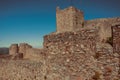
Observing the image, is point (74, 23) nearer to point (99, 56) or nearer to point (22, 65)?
point (22, 65)

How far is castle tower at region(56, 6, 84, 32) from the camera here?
73.8 feet

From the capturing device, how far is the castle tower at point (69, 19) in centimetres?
2250

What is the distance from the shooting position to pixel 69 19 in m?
22.7

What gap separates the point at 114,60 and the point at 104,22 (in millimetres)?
16122

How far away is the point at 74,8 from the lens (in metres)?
22.8

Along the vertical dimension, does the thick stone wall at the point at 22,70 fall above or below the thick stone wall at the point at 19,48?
below

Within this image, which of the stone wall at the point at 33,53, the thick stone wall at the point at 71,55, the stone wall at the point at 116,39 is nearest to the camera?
the stone wall at the point at 116,39

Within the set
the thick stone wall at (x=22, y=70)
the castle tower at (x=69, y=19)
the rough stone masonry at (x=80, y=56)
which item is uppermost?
the castle tower at (x=69, y=19)

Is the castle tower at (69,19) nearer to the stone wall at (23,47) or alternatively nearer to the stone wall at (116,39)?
the stone wall at (23,47)

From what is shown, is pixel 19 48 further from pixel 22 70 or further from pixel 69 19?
pixel 22 70

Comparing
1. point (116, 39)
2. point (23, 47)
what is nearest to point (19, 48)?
point (23, 47)

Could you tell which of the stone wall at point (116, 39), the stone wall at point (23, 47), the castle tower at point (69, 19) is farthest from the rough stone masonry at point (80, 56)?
the stone wall at point (23, 47)

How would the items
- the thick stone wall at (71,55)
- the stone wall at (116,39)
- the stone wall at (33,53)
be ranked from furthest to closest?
the stone wall at (33,53) < the thick stone wall at (71,55) < the stone wall at (116,39)

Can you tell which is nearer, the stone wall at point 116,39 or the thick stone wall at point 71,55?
the stone wall at point 116,39
